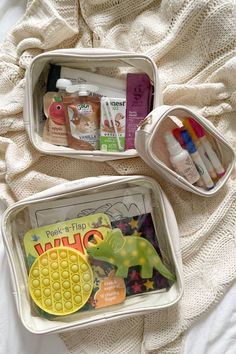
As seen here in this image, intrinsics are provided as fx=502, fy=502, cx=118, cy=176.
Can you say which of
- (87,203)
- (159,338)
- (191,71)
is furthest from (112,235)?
(191,71)

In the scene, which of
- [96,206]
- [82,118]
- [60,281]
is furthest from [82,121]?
[60,281]

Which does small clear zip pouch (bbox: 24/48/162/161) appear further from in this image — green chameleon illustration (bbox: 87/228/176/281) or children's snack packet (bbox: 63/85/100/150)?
green chameleon illustration (bbox: 87/228/176/281)

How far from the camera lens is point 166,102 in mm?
841

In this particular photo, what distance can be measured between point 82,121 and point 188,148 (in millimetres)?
177

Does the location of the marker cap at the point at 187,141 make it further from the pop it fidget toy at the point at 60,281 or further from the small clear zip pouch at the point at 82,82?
the pop it fidget toy at the point at 60,281

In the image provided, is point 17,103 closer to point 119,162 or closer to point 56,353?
point 119,162

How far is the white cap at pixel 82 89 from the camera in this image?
2.65 ft

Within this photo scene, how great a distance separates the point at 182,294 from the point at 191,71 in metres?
0.36

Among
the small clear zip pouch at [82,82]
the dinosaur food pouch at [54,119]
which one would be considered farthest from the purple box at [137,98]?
the dinosaur food pouch at [54,119]

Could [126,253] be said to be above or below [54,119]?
below

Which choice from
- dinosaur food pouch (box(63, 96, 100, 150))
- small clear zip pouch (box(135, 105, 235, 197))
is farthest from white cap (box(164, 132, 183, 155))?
dinosaur food pouch (box(63, 96, 100, 150))

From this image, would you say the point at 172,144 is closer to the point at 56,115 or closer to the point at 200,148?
the point at 200,148

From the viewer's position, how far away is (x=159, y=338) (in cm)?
82

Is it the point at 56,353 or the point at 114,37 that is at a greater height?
the point at 114,37
